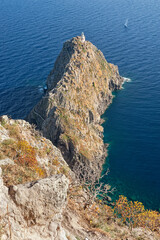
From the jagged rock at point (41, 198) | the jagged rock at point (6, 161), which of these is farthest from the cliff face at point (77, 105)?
the jagged rock at point (41, 198)

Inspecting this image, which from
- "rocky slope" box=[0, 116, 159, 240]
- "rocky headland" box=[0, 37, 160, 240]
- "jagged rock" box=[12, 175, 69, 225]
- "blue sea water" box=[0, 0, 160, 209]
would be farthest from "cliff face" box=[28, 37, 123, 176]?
"jagged rock" box=[12, 175, 69, 225]

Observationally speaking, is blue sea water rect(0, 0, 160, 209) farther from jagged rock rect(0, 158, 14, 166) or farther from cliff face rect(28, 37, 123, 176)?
jagged rock rect(0, 158, 14, 166)

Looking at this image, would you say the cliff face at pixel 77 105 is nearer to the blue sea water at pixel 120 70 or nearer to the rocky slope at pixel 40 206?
the blue sea water at pixel 120 70

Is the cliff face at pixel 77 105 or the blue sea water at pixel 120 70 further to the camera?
the blue sea water at pixel 120 70

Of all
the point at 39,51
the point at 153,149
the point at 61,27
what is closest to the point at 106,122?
the point at 153,149

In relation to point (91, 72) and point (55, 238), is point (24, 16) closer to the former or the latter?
point (91, 72)

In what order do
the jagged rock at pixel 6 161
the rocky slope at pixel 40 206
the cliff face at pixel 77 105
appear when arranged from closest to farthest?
the rocky slope at pixel 40 206 < the jagged rock at pixel 6 161 < the cliff face at pixel 77 105

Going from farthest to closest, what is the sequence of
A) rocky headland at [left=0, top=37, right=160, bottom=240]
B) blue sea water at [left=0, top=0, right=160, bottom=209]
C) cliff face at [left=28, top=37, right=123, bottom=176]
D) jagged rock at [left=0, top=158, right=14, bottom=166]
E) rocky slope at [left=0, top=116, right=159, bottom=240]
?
1. blue sea water at [left=0, top=0, right=160, bottom=209]
2. cliff face at [left=28, top=37, right=123, bottom=176]
3. jagged rock at [left=0, top=158, right=14, bottom=166]
4. rocky headland at [left=0, top=37, right=160, bottom=240]
5. rocky slope at [left=0, top=116, right=159, bottom=240]
